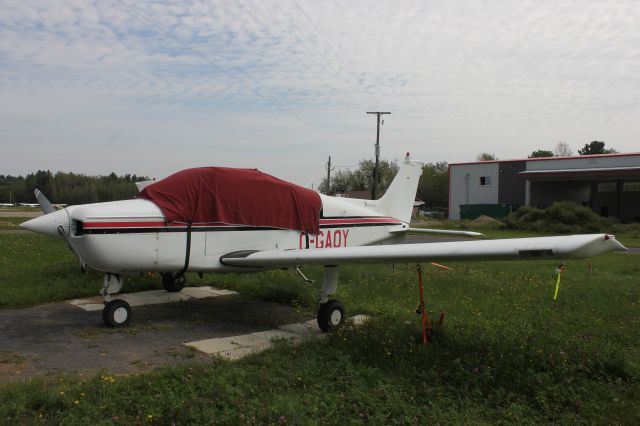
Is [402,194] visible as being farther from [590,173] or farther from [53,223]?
[590,173]

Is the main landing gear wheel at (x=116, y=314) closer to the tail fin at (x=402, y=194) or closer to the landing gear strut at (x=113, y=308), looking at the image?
the landing gear strut at (x=113, y=308)

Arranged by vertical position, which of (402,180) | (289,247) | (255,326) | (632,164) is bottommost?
(255,326)

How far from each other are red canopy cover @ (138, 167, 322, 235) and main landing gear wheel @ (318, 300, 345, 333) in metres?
1.60

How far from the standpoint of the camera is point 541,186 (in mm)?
48969

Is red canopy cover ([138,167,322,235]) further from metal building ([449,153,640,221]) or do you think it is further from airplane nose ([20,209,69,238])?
metal building ([449,153,640,221])

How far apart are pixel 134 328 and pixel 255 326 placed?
1636 mm

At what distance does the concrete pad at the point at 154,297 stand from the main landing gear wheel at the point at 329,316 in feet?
10.5

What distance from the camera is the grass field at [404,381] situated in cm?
393

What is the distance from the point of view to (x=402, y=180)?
11.2 m

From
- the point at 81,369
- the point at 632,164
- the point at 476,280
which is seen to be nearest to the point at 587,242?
the point at 81,369

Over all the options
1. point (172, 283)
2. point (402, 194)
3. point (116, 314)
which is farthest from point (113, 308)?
point (402, 194)

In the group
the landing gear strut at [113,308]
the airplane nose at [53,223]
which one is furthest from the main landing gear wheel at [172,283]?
the airplane nose at [53,223]

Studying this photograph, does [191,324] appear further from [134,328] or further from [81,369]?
[81,369]

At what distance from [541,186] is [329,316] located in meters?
47.5
